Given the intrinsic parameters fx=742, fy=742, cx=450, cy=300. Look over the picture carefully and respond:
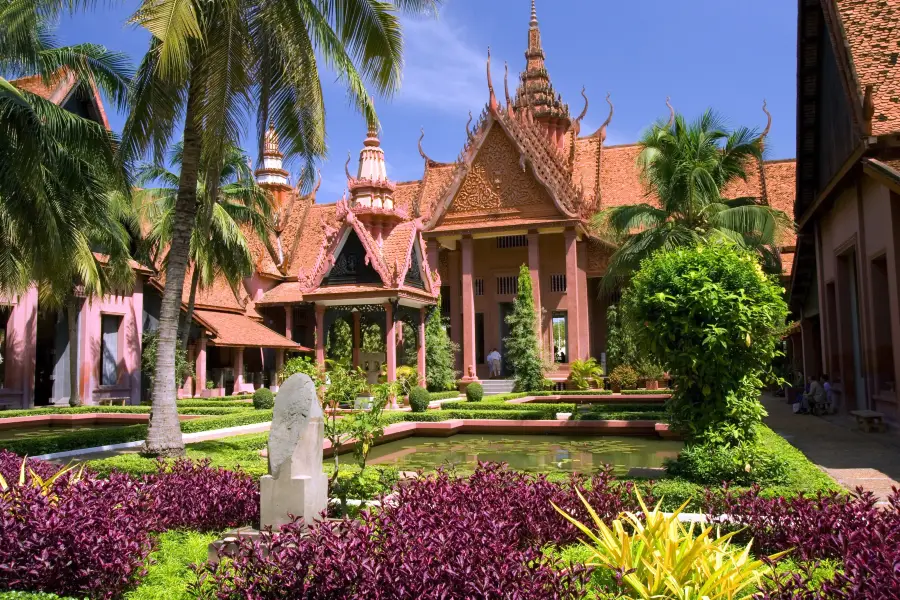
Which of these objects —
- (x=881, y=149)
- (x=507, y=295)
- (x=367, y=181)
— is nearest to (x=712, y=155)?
(x=881, y=149)

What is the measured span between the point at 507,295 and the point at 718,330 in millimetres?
20085

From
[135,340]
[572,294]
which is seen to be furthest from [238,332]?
[572,294]

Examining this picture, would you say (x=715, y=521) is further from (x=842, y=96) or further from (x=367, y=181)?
(x=367, y=181)

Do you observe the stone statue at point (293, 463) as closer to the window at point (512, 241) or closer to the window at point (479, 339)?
the window at point (512, 241)

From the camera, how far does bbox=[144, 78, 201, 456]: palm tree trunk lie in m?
9.30

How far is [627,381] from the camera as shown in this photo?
23.1 metres

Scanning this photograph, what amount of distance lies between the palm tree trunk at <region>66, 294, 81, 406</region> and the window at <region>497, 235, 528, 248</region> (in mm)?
14565

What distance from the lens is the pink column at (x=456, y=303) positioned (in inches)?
1062

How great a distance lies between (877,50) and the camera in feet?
39.5

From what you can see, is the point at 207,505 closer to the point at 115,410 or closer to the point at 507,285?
the point at 115,410

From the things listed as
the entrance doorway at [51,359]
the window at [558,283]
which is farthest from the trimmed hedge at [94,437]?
the window at [558,283]

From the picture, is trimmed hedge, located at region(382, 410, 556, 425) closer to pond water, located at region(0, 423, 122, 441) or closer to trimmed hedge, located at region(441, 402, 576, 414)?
trimmed hedge, located at region(441, 402, 576, 414)

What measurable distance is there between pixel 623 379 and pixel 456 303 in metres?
7.09

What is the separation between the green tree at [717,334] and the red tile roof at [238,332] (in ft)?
58.5
